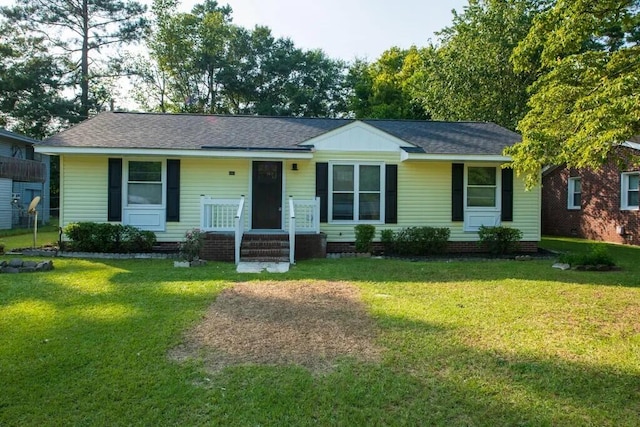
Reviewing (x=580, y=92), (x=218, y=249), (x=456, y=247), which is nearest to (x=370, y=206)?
(x=456, y=247)

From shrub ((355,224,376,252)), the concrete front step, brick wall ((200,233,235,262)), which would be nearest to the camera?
the concrete front step

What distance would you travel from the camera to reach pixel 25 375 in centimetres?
385

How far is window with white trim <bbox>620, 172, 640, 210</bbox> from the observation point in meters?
15.8

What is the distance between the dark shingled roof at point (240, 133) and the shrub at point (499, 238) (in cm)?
218

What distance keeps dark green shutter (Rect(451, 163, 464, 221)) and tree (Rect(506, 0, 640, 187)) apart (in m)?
4.75

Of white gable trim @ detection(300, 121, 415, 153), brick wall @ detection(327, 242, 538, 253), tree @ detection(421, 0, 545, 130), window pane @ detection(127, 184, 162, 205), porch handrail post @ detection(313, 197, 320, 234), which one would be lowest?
brick wall @ detection(327, 242, 538, 253)

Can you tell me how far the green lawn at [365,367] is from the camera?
3.29 meters

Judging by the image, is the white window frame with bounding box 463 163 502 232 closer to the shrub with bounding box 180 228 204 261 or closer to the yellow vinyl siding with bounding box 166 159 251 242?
the yellow vinyl siding with bounding box 166 159 251 242

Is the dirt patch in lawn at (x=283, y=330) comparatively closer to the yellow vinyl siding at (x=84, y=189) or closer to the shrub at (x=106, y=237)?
the shrub at (x=106, y=237)

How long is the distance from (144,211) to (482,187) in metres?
9.65

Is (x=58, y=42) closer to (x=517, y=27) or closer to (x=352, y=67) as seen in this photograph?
(x=352, y=67)

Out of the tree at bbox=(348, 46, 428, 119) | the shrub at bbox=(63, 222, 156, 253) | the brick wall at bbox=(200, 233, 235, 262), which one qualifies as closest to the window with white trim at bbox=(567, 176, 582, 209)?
the tree at bbox=(348, 46, 428, 119)

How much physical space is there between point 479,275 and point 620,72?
426cm

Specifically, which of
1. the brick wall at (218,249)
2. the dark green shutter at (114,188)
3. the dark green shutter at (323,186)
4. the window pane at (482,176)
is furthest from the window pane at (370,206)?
the dark green shutter at (114,188)
